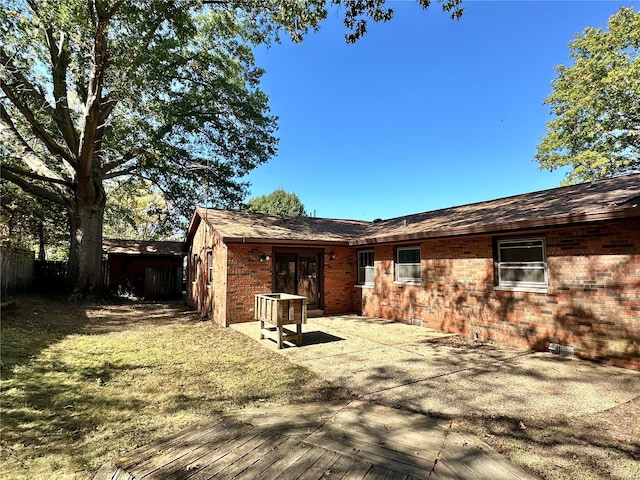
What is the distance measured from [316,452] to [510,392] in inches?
123

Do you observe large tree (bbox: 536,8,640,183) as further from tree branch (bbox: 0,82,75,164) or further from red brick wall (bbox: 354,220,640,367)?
tree branch (bbox: 0,82,75,164)

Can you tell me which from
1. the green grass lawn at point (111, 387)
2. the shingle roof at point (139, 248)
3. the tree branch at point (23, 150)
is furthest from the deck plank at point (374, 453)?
the shingle roof at point (139, 248)

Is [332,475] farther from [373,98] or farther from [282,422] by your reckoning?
[373,98]

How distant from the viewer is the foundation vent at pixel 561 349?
6.25m

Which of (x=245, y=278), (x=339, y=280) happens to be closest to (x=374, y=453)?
(x=245, y=278)

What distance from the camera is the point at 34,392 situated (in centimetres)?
450

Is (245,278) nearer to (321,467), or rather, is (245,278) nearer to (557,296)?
(321,467)

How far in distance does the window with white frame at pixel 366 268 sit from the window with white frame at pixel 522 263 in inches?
188

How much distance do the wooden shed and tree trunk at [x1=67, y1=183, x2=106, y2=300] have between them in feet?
12.0

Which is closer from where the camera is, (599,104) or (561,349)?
(561,349)

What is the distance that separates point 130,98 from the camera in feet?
38.4

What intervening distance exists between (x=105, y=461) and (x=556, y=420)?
186 inches

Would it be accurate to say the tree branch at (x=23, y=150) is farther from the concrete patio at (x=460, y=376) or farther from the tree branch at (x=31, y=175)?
the concrete patio at (x=460, y=376)

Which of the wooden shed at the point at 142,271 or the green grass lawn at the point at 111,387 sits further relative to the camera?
the wooden shed at the point at 142,271
